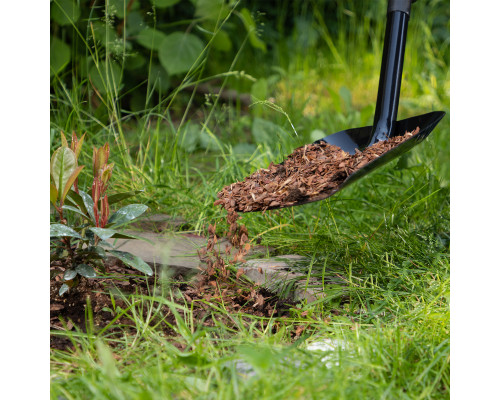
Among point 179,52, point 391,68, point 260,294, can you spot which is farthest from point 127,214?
point 179,52

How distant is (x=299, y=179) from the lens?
145 cm

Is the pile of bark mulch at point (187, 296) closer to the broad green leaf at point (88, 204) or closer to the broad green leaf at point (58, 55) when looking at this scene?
the broad green leaf at point (88, 204)

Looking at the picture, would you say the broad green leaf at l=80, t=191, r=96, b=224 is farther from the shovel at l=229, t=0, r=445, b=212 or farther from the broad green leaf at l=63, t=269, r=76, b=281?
the shovel at l=229, t=0, r=445, b=212

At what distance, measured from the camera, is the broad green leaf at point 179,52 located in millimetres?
2627

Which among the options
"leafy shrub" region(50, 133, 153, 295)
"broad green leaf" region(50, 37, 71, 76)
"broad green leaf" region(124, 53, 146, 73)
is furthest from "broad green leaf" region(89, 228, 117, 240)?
"broad green leaf" region(124, 53, 146, 73)

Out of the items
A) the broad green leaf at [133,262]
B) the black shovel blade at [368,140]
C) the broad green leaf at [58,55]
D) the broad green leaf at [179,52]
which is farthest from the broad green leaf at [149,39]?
the broad green leaf at [133,262]

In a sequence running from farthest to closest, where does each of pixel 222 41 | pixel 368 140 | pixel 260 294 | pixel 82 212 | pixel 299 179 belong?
pixel 222 41 < pixel 368 140 < pixel 260 294 < pixel 299 179 < pixel 82 212

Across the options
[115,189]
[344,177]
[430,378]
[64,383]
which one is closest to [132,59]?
[115,189]

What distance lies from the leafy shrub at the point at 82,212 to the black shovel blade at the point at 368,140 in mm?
399

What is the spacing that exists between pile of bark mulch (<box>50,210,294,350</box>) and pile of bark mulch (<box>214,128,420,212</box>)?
69 mm

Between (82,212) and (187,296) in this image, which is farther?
(187,296)

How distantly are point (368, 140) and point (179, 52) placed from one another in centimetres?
134

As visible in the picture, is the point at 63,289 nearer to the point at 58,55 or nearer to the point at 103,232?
the point at 103,232

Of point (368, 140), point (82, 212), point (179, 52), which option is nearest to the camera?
point (82, 212)
